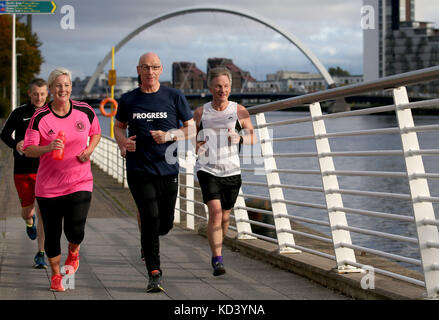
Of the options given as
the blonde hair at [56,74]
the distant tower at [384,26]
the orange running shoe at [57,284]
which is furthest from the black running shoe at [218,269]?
the distant tower at [384,26]

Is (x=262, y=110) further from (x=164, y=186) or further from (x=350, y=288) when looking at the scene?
(x=350, y=288)

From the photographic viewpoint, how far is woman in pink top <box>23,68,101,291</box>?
18.7ft

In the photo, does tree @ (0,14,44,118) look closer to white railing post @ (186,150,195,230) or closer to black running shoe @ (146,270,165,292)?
white railing post @ (186,150,195,230)

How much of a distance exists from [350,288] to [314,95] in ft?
4.88

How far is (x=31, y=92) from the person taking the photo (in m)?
7.22

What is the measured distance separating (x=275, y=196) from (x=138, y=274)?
→ 1431mm

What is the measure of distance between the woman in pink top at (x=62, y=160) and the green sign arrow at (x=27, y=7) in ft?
81.6

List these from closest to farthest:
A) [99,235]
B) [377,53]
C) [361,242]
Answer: [99,235]
[361,242]
[377,53]

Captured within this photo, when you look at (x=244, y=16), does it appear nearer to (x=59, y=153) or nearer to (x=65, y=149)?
(x=65, y=149)

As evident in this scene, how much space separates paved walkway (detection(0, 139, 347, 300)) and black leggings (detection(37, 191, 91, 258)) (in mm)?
347

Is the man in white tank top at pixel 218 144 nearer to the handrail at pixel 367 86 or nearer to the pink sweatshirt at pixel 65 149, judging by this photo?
the handrail at pixel 367 86

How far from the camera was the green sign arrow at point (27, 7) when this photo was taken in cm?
2972

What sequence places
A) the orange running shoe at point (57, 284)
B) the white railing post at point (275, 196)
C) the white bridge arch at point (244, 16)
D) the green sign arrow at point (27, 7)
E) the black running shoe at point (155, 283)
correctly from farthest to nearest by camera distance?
the white bridge arch at point (244, 16) < the green sign arrow at point (27, 7) < the white railing post at point (275, 196) < the orange running shoe at point (57, 284) < the black running shoe at point (155, 283)
